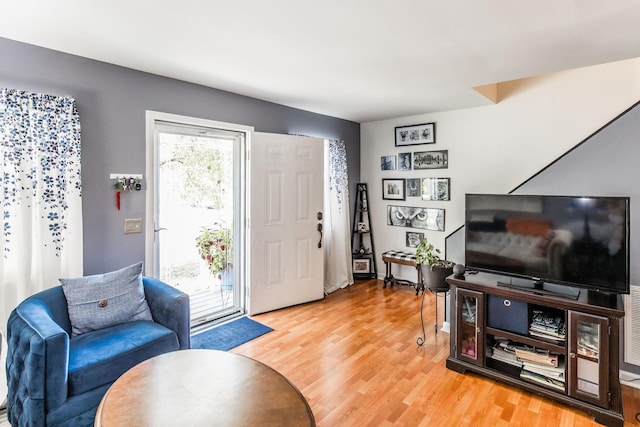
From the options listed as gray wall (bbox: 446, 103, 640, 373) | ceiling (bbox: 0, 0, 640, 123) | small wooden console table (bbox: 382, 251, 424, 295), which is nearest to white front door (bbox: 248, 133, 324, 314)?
ceiling (bbox: 0, 0, 640, 123)

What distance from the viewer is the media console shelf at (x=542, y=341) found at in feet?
6.66

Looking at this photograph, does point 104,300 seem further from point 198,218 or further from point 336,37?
point 336,37

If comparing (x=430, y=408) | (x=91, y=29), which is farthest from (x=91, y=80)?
(x=430, y=408)

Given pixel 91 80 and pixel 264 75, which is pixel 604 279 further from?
pixel 91 80

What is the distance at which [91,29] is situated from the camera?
2078 mm

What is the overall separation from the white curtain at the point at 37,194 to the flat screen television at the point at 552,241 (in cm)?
301

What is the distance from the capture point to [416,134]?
4566 mm


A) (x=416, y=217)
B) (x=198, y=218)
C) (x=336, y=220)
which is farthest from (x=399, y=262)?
(x=198, y=218)

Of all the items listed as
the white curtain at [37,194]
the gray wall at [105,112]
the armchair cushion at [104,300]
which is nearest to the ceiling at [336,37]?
the gray wall at [105,112]

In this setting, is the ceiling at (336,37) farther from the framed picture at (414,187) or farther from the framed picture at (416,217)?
the framed picture at (416,217)

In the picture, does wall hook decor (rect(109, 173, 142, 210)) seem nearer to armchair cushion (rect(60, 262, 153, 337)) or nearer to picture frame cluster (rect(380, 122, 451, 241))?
armchair cushion (rect(60, 262, 153, 337))

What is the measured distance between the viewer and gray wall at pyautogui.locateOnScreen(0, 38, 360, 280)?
233cm

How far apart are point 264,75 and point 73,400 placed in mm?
2550

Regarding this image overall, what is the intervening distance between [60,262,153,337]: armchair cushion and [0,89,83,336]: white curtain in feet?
0.88
